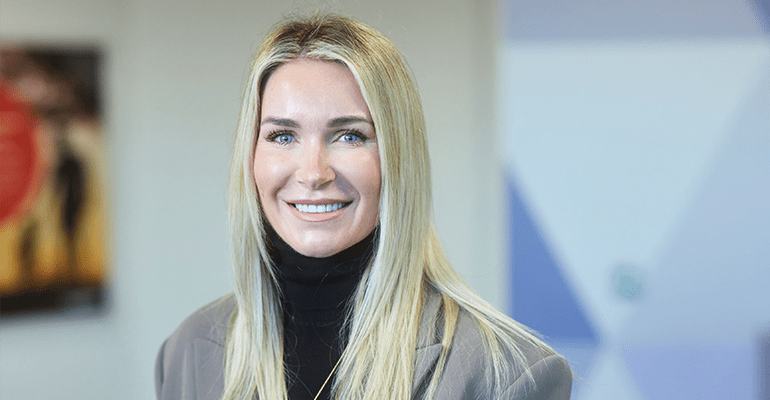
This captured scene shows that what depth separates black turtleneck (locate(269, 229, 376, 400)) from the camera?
1284 millimetres

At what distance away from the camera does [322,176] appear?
1.19 m

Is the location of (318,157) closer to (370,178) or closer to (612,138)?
(370,178)

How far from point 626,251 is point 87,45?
2599mm

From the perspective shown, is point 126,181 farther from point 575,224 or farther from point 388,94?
point 388,94

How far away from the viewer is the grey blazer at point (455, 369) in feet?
3.92

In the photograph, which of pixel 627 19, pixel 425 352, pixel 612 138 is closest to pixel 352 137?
pixel 425 352

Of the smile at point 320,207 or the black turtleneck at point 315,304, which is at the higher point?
the smile at point 320,207

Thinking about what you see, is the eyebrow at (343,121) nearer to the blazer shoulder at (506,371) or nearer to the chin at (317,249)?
the chin at (317,249)

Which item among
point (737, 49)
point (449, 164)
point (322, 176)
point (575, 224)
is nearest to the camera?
point (322, 176)

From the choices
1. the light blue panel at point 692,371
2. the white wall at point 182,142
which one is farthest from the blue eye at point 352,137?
the light blue panel at point 692,371

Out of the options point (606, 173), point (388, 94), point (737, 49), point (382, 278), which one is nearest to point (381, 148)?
point (388, 94)

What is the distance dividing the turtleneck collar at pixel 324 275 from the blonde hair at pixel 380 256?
0.02 metres

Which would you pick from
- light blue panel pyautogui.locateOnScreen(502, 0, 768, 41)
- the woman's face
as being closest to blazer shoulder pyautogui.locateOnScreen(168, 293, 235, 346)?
the woman's face

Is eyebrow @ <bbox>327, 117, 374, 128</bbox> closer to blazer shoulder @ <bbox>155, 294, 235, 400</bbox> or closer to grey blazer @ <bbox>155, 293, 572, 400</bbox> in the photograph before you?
grey blazer @ <bbox>155, 293, 572, 400</bbox>
